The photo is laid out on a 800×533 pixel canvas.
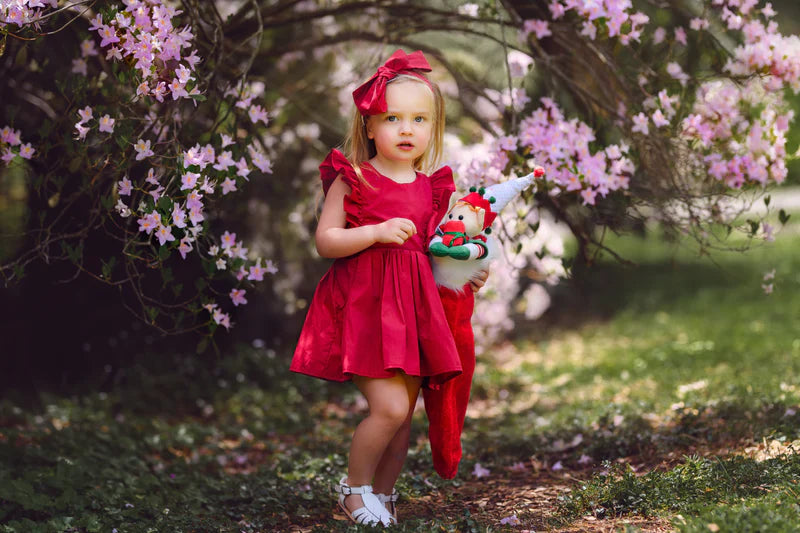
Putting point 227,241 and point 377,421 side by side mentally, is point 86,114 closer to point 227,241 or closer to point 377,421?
point 227,241

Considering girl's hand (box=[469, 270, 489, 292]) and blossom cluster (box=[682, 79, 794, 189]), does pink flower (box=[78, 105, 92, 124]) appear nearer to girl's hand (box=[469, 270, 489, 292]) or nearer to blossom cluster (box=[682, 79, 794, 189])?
girl's hand (box=[469, 270, 489, 292])

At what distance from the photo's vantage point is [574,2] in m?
3.56

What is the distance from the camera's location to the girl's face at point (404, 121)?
2930mm

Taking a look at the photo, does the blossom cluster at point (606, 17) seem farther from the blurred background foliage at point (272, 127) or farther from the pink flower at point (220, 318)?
the pink flower at point (220, 318)

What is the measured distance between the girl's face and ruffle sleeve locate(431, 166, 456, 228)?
0.17 metres

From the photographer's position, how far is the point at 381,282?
289cm

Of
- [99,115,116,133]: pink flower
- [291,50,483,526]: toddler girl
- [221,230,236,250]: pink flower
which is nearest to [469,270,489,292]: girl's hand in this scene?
[291,50,483,526]: toddler girl

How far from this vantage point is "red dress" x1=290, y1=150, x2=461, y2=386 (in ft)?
9.26

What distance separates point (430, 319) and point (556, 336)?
18.7ft

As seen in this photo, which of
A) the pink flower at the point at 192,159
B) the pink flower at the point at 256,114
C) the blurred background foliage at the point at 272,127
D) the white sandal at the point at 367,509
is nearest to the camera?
the white sandal at the point at 367,509

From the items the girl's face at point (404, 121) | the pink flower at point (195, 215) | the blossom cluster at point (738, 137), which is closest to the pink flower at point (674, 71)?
the blossom cluster at point (738, 137)

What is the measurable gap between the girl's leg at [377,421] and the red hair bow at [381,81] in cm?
92

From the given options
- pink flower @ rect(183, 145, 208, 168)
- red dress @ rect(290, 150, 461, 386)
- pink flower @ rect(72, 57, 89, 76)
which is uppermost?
pink flower @ rect(72, 57, 89, 76)

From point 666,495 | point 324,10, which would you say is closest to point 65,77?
point 324,10
